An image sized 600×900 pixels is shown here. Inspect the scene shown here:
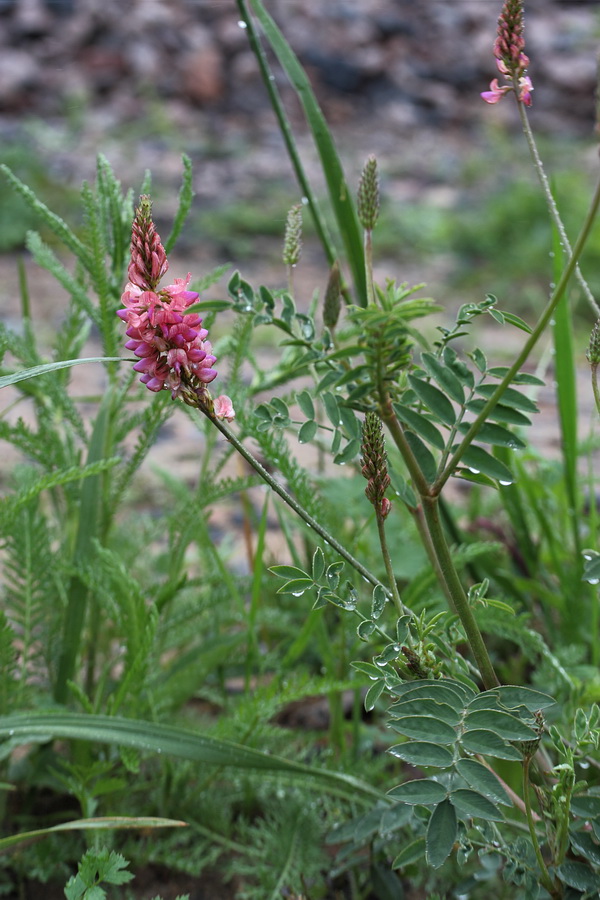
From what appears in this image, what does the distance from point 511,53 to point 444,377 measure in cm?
24

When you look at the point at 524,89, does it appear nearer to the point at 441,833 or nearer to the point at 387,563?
the point at 387,563

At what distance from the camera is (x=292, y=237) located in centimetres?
72

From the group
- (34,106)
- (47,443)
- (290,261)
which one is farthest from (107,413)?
(34,106)

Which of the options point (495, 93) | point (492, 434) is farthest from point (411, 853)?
point (495, 93)

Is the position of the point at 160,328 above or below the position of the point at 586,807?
above

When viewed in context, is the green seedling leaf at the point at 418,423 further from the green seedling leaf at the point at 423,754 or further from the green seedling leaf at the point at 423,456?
the green seedling leaf at the point at 423,754

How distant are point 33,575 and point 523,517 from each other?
61 centimetres

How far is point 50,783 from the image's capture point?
0.89m

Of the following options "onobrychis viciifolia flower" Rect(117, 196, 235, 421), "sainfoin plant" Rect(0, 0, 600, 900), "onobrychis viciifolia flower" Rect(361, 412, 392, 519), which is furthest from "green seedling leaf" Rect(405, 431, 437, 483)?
"onobrychis viciifolia flower" Rect(117, 196, 235, 421)

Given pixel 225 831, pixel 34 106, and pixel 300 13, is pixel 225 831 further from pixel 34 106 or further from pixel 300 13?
pixel 300 13

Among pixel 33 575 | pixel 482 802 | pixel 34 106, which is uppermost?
pixel 34 106

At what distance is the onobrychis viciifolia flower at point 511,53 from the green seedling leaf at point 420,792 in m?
0.49

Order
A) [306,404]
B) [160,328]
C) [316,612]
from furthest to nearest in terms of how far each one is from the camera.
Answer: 1. [316,612]
2. [306,404]
3. [160,328]

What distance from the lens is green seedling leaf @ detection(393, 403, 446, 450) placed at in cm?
66
